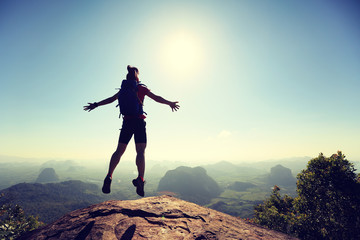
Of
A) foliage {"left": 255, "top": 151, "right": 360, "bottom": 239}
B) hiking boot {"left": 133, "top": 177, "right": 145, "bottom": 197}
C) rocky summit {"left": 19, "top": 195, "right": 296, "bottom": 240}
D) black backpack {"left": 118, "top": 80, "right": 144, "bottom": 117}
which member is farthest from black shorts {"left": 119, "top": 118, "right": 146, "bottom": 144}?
foliage {"left": 255, "top": 151, "right": 360, "bottom": 239}

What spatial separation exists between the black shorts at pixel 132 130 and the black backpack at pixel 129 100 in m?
0.23

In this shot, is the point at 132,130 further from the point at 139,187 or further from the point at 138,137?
the point at 139,187

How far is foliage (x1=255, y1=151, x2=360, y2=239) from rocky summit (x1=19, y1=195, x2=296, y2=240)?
2066 centimetres

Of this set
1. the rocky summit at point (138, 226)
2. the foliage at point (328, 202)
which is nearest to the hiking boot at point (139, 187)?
the rocky summit at point (138, 226)

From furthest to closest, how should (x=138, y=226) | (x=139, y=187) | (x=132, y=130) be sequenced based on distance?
1. (x=132, y=130)
2. (x=139, y=187)
3. (x=138, y=226)

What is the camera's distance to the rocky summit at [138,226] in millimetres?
3211

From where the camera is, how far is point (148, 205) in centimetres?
495

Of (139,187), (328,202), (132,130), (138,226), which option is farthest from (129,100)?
(328,202)

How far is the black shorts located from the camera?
474cm

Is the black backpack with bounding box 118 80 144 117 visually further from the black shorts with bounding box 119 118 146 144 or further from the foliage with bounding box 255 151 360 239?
the foliage with bounding box 255 151 360 239

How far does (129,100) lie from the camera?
4.67 m

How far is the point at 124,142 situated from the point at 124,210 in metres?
1.90

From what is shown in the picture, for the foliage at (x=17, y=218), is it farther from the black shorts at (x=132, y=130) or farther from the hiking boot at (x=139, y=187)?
the black shorts at (x=132, y=130)

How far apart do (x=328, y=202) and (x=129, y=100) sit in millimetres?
26514
